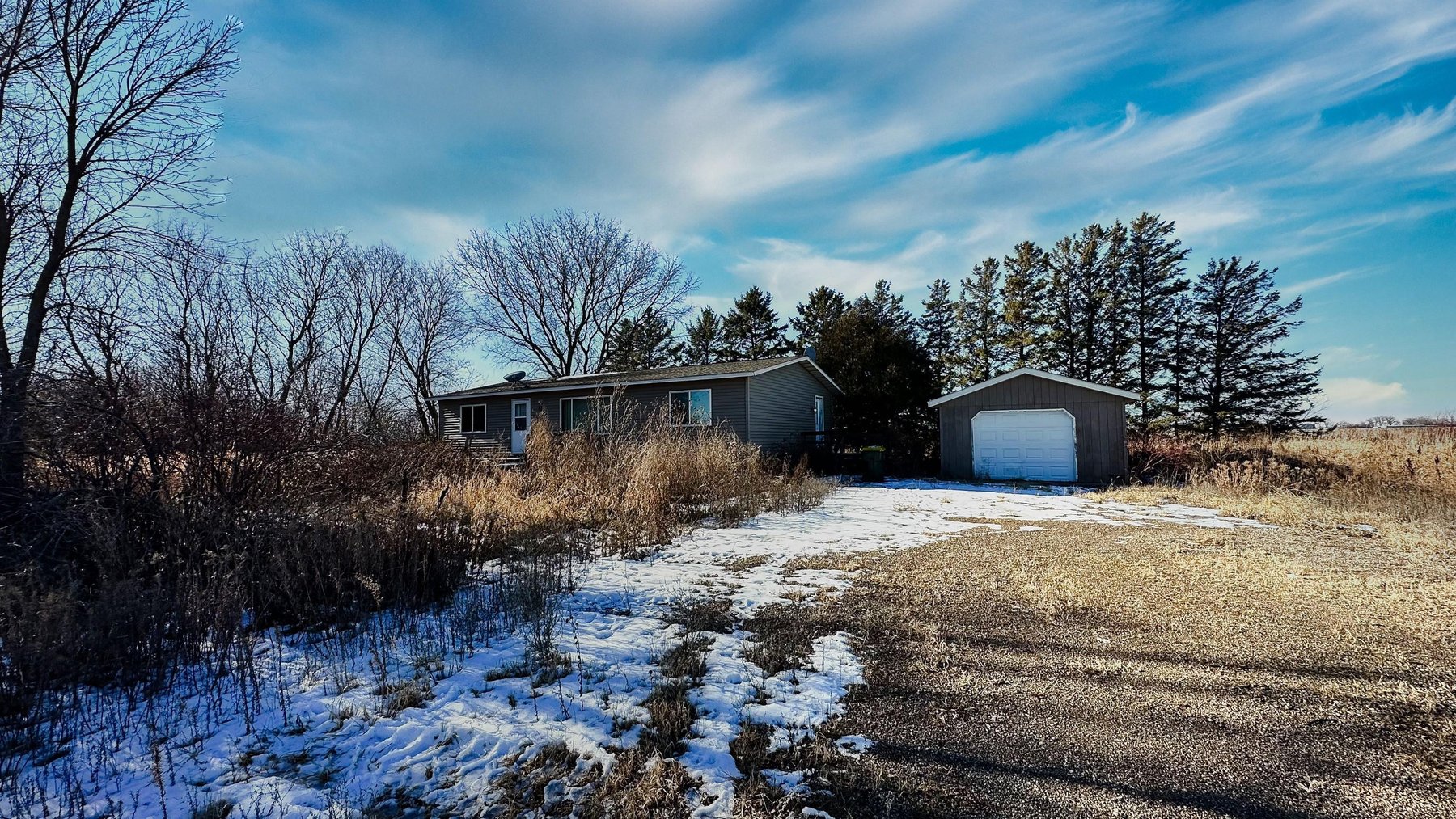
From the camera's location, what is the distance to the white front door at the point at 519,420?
19505 millimetres

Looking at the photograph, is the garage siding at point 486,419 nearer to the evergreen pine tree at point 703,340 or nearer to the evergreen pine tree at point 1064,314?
the evergreen pine tree at point 703,340

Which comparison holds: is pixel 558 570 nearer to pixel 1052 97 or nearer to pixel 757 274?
pixel 1052 97

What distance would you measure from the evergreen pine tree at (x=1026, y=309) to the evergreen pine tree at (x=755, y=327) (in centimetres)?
1123

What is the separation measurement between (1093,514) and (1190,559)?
3522 millimetres

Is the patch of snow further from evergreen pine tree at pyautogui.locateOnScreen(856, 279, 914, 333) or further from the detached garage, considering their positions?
evergreen pine tree at pyautogui.locateOnScreen(856, 279, 914, 333)

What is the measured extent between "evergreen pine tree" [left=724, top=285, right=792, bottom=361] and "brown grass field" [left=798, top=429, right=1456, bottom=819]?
26335 mm

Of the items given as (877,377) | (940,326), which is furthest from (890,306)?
(877,377)

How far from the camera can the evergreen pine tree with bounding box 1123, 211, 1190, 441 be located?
2273cm

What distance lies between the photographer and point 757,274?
1200 inches

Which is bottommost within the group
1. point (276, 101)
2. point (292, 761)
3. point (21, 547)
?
point (292, 761)

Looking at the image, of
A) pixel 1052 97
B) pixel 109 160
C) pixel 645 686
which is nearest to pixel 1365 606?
pixel 645 686

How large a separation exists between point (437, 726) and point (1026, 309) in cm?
2751

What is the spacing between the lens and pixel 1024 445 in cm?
1409

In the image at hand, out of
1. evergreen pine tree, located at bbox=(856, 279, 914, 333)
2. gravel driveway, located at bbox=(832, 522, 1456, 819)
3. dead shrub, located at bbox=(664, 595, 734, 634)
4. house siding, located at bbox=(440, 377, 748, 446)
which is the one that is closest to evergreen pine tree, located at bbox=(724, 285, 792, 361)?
evergreen pine tree, located at bbox=(856, 279, 914, 333)
